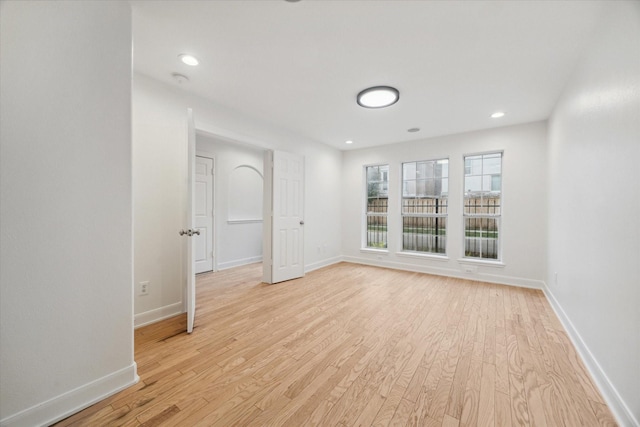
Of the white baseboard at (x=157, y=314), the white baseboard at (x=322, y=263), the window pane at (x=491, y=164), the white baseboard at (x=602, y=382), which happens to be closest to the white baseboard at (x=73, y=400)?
the white baseboard at (x=157, y=314)

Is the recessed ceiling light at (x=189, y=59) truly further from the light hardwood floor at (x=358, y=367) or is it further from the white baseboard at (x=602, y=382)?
the white baseboard at (x=602, y=382)

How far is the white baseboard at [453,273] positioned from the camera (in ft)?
12.2

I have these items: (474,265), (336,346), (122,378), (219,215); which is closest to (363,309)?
(336,346)

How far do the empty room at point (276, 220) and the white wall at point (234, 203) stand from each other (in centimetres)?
141

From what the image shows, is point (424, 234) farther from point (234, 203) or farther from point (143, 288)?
point (143, 288)

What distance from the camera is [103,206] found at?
150 centimetres

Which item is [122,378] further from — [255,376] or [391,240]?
[391,240]

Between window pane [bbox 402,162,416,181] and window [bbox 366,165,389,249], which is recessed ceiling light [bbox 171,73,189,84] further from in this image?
window pane [bbox 402,162,416,181]

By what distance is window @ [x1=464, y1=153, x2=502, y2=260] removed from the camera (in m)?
4.05

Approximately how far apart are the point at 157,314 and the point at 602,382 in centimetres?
362

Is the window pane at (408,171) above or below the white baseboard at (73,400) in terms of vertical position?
above

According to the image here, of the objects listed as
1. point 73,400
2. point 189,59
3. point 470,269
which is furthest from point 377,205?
point 73,400

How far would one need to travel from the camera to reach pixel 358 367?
1798 millimetres

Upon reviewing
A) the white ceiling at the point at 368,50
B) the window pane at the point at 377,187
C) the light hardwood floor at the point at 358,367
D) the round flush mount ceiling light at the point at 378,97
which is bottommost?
the light hardwood floor at the point at 358,367
